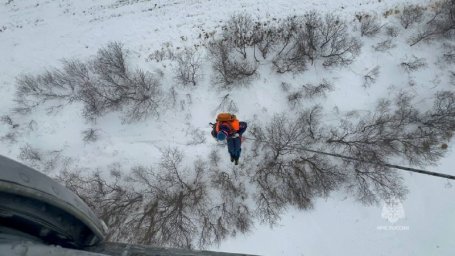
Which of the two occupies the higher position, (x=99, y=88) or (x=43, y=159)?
(x=99, y=88)

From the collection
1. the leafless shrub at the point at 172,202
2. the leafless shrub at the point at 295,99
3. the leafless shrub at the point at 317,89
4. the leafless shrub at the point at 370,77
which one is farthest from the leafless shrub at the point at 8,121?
the leafless shrub at the point at 370,77

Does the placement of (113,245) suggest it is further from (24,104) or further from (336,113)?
(24,104)

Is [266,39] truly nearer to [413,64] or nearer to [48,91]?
[413,64]

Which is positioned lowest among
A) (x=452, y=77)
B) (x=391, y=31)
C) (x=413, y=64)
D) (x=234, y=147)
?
(x=234, y=147)

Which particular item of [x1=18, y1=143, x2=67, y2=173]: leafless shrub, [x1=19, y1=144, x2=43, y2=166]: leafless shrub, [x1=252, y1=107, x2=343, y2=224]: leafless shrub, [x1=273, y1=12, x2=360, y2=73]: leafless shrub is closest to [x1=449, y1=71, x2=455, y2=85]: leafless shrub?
[x1=273, y1=12, x2=360, y2=73]: leafless shrub

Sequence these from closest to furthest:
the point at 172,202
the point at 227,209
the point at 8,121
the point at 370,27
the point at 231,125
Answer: the point at 231,125, the point at 227,209, the point at 172,202, the point at 370,27, the point at 8,121

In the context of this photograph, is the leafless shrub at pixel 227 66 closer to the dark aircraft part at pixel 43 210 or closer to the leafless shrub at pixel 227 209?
the leafless shrub at pixel 227 209

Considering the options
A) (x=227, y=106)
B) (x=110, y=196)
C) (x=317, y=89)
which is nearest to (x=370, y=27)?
(x=317, y=89)
